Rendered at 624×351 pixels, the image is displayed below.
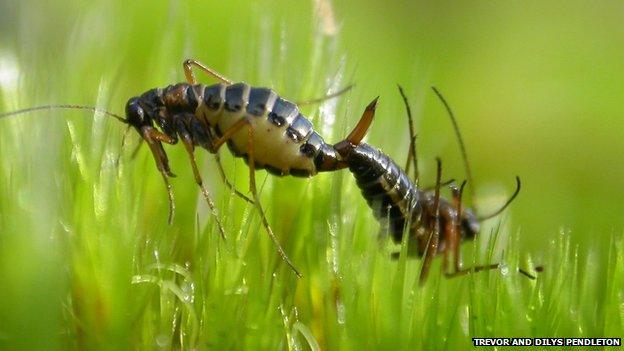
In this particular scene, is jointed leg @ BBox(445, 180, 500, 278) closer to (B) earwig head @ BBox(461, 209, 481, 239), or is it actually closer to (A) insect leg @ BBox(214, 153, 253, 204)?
(B) earwig head @ BBox(461, 209, 481, 239)

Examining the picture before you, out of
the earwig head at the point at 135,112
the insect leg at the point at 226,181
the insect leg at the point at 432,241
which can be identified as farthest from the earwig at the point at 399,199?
the earwig head at the point at 135,112

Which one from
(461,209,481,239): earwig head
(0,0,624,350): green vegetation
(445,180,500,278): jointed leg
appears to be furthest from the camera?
(461,209,481,239): earwig head

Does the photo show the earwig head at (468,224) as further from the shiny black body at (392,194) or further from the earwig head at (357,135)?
the earwig head at (357,135)

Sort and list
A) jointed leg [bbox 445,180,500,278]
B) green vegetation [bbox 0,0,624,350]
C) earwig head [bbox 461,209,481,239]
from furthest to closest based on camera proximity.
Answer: earwig head [bbox 461,209,481,239] < jointed leg [bbox 445,180,500,278] < green vegetation [bbox 0,0,624,350]

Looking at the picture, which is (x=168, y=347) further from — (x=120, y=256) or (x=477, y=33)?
(x=477, y=33)

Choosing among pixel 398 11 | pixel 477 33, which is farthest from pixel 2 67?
pixel 477 33

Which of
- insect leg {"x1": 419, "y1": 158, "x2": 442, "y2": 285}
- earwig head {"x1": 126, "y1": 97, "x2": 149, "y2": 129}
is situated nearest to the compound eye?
earwig head {"x1": 126, "y1": 97, "x2": 149, "y2": 129}
